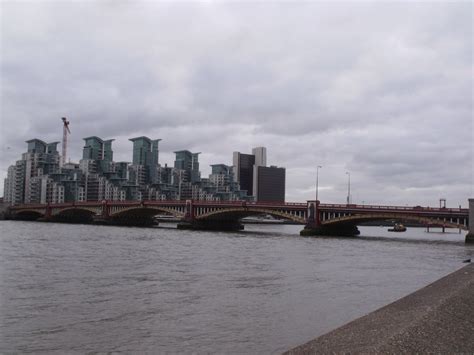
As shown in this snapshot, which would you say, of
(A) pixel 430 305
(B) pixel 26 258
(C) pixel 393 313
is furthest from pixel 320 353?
(B) pixel 26 258

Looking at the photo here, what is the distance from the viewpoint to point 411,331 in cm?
1336

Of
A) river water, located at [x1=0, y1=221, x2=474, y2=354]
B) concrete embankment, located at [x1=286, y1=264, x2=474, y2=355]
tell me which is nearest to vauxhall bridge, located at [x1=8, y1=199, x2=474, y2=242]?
river water, located at [x1=0, y1=221, x2=474, y2=354]

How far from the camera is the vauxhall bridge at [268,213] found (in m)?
80.6

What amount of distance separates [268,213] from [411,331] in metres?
86.3

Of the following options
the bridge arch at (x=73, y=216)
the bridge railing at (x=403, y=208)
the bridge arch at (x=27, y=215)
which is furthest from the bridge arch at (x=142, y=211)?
the bridge arch at (x=27, y=215)

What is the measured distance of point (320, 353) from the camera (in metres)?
12.0

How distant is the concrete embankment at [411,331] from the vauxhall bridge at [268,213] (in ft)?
205

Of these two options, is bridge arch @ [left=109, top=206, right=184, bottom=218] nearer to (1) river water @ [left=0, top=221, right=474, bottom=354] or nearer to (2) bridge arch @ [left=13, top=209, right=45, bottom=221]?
(2) bridge arch @ [left=13, top=209, right=45, bottom=221]

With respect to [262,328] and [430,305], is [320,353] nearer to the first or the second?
[262,328]

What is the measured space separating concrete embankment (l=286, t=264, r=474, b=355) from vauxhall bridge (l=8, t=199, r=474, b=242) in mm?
62472

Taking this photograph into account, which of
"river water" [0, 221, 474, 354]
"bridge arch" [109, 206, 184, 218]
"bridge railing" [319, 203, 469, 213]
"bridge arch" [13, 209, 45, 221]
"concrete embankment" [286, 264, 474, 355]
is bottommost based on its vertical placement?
"bridge arch" [13, 209, 45, 221]

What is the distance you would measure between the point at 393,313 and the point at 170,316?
28.5ft

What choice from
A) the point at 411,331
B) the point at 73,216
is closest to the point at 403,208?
the point at 411,331

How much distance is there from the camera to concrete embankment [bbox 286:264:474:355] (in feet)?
39.8
